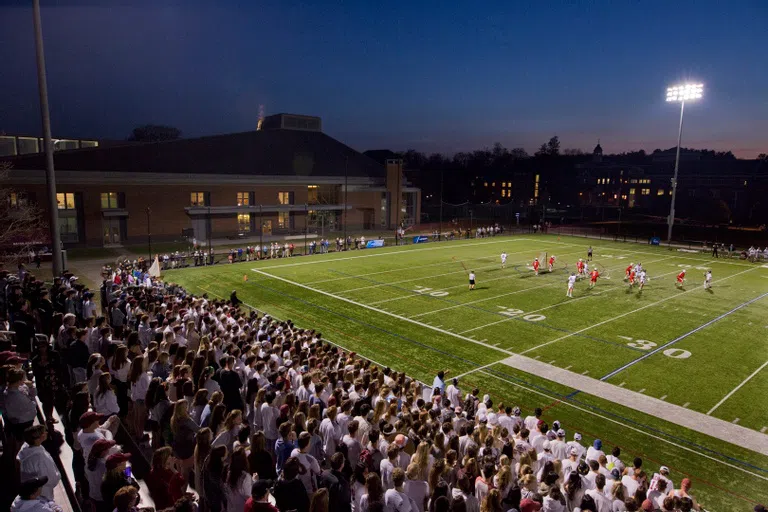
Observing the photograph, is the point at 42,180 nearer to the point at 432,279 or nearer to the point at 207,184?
the point at 207,184

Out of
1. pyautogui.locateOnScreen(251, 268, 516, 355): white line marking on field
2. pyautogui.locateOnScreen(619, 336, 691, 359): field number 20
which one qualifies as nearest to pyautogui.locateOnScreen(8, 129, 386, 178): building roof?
pyautogui.locateOnScreen(251, 268, 516, 355): white line marking on field

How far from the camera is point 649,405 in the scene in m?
14.8

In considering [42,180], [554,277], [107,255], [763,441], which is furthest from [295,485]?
[42,180]

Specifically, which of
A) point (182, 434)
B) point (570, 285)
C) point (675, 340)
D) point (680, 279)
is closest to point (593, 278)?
point (570, 285)

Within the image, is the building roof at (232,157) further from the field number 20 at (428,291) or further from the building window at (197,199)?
the field number 20 at (428,291)

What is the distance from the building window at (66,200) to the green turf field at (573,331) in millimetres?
17755

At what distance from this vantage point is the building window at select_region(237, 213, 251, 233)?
55.3m

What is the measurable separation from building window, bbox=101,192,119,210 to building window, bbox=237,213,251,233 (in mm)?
12138

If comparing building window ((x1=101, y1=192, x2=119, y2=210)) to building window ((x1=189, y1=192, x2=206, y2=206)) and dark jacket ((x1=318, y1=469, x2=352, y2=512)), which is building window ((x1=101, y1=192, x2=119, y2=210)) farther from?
dark jacket ((x1=318, y1=469, x2=352, y2=512))

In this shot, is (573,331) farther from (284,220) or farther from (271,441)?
(284,220)

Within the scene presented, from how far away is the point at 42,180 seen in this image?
4150 cm

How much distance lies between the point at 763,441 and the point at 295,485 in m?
13.0

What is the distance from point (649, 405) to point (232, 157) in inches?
2089

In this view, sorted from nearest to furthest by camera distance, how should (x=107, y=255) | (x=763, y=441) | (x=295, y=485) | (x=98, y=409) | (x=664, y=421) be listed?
1. (x=295, y=485)
2. (x=98, y=409)
3. (x=763, y=441)
4. (x=664, y=421)
5. (x=107, y=255)
